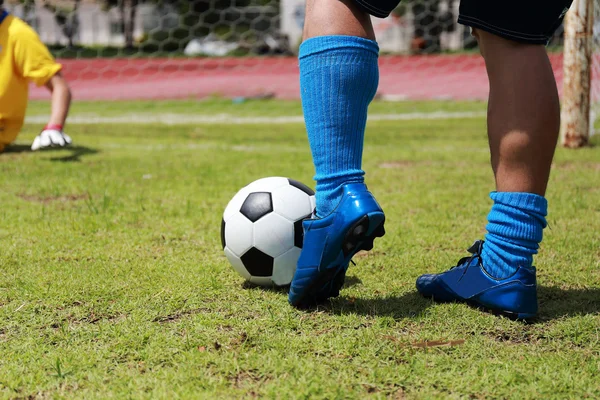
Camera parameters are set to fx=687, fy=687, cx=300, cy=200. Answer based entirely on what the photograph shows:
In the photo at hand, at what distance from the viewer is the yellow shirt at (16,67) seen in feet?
17.3

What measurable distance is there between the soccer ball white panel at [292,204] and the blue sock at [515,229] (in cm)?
66

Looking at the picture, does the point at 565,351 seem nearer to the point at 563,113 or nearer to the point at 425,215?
the point at 425,215

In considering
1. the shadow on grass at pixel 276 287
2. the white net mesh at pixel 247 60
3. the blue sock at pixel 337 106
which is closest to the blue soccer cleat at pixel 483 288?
the shadow on grass at pixel 276 287

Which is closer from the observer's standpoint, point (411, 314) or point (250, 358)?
point (250, 358)

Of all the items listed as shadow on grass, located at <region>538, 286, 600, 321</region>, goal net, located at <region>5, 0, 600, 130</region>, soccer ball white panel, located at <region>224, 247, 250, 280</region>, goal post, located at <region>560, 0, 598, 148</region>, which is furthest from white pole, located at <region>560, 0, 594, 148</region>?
goal net, located at <region>5, 0, 600, 130</region>

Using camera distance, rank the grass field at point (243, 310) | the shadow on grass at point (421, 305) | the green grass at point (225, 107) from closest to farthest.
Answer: the grass field at point (243, 310) → the shadow on grass at point (421, 305) → the green grass at point (225, 107)

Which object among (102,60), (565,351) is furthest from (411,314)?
(102,60)

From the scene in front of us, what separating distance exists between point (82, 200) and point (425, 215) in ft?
6.09

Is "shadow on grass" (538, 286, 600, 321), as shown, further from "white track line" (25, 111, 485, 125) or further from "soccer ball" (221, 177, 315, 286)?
"white track line" (25, 111, 485, 125)

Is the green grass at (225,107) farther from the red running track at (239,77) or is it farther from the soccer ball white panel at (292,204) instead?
the soccer ball white panel at (292,204)

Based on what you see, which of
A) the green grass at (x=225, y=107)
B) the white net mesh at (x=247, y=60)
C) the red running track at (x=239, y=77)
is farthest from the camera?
the white net mesh at (x=247, y=60)

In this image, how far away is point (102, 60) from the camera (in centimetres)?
1859

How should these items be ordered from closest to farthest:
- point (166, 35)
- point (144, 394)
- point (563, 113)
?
point (144, 394) → point (563, 113) → point (166, 35)

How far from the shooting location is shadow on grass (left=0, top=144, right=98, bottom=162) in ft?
17.5
